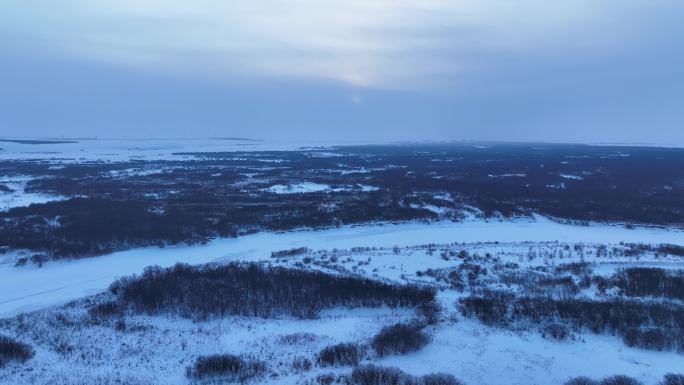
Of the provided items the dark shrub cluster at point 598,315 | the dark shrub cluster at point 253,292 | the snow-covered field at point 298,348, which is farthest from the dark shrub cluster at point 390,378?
the dark shrub cluster at point 253,292

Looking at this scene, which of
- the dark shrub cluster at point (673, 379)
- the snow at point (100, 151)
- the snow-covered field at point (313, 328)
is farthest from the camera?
the snow at point (100, 151)

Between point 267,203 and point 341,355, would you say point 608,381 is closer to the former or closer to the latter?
point 341,355

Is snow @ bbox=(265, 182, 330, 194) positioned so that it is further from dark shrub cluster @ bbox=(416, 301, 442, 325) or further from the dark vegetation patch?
dark shrub cluster @ bbox=(416, 301, 442, 325)

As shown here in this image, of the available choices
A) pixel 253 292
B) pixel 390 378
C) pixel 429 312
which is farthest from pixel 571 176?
pixel 390 378

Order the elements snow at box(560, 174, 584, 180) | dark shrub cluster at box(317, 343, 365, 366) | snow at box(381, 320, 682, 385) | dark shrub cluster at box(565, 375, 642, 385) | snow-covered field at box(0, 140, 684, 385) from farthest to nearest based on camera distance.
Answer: snow at box(560, 174, 584, 180), dark shrub cluster at box(317, 343, 365, 366), snow-covered field at box(0, 140, 684, 385), snow at box(381, 320, 682, 385), dark shrub cluster at box(565, 375, 642, 385)

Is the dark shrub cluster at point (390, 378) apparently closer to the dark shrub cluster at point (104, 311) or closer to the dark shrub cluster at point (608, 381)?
the dark shrub cluster at point (608, 381)

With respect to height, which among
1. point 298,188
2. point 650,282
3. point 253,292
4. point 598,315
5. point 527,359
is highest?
point 298,188

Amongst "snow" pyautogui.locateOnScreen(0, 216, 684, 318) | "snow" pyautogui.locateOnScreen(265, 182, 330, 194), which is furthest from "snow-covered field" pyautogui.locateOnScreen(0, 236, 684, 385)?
"snow" pyautogui.locateOnScreen(265, 182, 330, 194)
